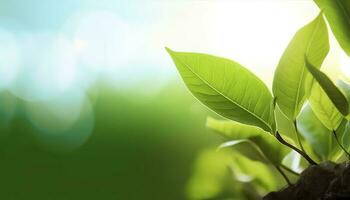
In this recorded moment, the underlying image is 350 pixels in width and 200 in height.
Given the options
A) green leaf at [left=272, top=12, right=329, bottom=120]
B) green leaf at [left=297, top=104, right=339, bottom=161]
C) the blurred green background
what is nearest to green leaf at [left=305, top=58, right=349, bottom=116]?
green leaf at [left=272, top=12, right=329, bottom=120]

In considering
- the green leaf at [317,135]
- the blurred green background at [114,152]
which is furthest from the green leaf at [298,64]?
the blurred green background at [114,152]

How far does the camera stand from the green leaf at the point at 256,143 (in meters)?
0.88

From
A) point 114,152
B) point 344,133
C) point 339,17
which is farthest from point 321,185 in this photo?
point 114,152

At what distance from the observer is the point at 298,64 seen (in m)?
0.70

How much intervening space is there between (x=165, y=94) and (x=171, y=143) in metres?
0.12

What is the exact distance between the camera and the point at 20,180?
3.36ft

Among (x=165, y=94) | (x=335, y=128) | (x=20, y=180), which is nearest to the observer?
(x=335, y=128)

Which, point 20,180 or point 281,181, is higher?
point 20,180

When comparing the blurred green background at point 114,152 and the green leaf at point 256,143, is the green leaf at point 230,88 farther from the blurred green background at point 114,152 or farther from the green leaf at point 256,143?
the blurred green background at point 114,152

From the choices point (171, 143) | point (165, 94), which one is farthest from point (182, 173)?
point (165, 94)

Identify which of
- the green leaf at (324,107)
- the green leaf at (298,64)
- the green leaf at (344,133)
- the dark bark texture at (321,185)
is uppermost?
the green leaf at (298,64)

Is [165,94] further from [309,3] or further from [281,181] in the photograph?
[309,3]

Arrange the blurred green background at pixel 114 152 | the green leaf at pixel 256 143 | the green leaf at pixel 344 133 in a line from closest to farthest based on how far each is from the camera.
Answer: the green leaf at pixel 344 133, the green leaf at pixel 256 143, the blurred green background at pixel 114 152

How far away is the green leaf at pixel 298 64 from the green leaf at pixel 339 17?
4cm
